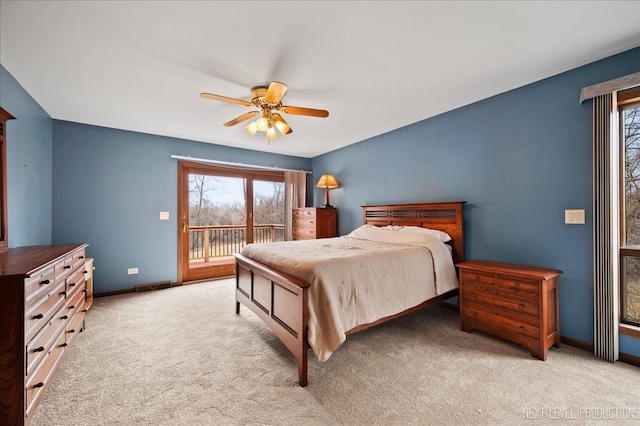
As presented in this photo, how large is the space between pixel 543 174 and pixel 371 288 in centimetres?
211

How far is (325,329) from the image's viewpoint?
6.69 feet

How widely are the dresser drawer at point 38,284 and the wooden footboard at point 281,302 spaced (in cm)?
150

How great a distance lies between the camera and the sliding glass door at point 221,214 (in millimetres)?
4801

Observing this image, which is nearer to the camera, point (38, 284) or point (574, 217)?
point (38, 284)

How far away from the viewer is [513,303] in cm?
244

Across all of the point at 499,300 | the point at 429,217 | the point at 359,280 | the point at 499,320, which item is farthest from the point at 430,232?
the point at 359,280

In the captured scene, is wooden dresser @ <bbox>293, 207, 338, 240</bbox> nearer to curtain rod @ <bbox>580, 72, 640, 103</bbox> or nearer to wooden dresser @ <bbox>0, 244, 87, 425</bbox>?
wooden dresser @ <bbox>0, 244, 87, 425</bbox>

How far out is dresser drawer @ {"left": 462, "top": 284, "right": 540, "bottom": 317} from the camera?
2.33 metres

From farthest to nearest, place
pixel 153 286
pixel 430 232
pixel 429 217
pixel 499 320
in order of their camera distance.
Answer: pixel 153 286
pixel 429 217
pixel 430 232
pixel 499 320

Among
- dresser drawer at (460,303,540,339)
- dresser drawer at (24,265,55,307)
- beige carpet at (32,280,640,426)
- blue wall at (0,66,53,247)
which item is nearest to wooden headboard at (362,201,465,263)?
dresser drawer at (460,303,540,339)

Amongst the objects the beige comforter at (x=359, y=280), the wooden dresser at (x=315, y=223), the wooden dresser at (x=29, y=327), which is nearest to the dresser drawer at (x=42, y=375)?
the wooden dresser at (x=29, y=327)

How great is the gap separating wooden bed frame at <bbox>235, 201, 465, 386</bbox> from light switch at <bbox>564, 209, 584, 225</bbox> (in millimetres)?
974

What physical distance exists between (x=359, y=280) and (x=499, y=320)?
1445 millimetres

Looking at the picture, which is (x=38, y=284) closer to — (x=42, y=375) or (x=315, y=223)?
(x=42, y=375)
